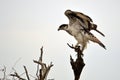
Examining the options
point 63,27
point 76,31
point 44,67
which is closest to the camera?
point 76,31

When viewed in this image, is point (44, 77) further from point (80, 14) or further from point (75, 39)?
point (80, 14)

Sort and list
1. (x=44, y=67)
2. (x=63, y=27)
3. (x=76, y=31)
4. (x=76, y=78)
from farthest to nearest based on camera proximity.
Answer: (x=44, y=67)
(x=63, y=27)
(x=76, y=31)
(x=76, y=78)

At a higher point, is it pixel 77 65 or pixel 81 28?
pixel 81 28

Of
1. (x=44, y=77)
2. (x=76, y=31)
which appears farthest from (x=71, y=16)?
(x=44, y=77)

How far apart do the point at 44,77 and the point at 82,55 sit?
33 centimetres

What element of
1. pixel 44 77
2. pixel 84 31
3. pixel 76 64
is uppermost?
pixel 84 31

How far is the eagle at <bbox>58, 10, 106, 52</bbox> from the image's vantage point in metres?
0.68

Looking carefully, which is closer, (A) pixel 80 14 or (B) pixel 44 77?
(A) pixel 80 14

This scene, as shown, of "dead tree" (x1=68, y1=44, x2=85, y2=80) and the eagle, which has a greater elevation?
the eagle

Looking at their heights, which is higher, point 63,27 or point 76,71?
point 63,27

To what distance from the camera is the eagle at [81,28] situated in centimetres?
68

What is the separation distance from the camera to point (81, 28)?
72cm

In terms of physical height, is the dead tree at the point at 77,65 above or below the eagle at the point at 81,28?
below

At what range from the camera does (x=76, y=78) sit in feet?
2.05
